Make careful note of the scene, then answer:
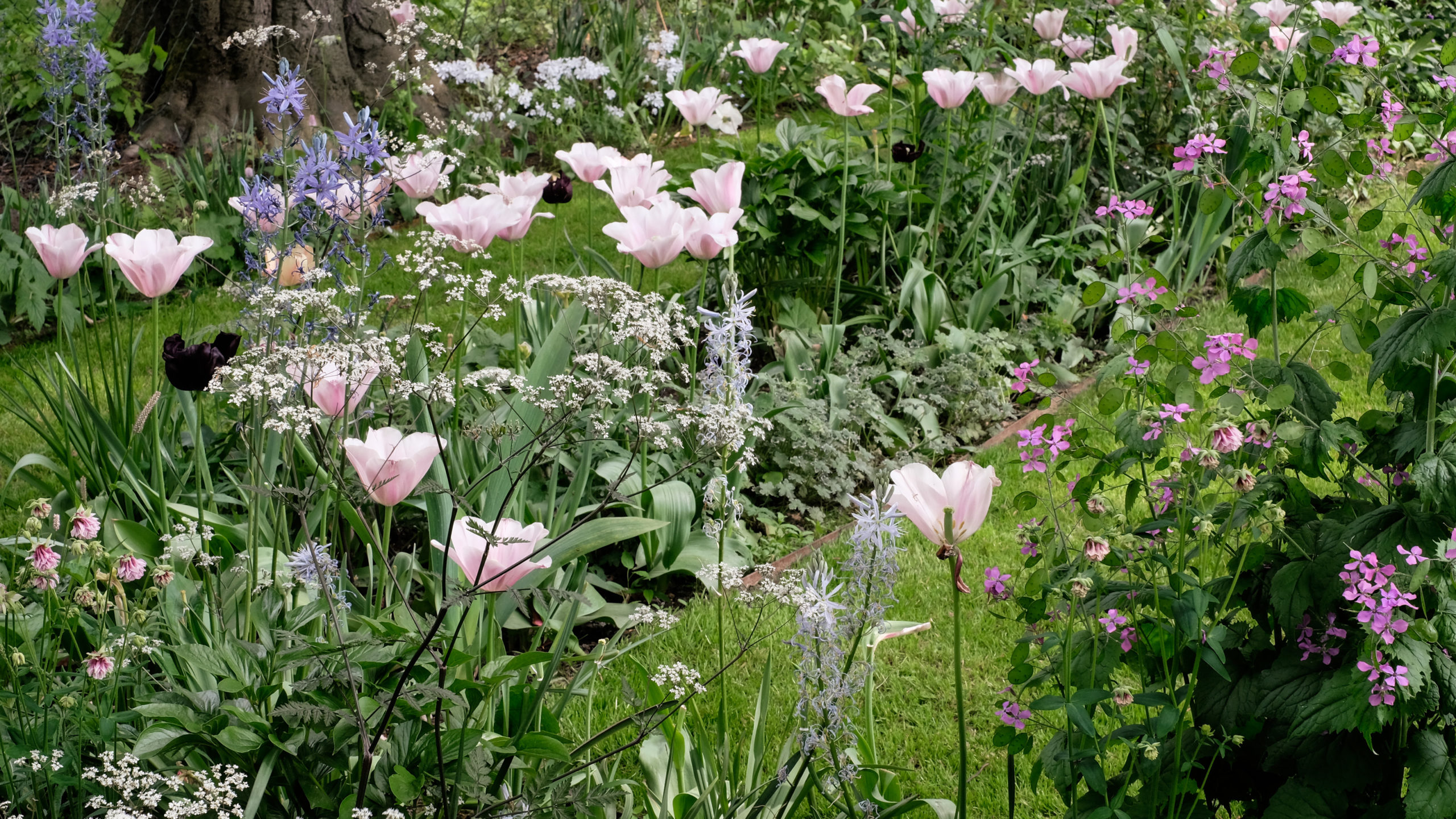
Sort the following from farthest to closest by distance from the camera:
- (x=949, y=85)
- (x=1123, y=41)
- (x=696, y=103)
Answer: (x=1123, y=41) → (x=949, y=85) → (x=696, y=103)

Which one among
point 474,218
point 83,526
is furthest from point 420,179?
point 83,526

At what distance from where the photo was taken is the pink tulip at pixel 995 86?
387 centimetres

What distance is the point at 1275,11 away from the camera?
3061 mm

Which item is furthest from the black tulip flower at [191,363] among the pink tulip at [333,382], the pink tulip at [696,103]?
the pink tulip at [696,103]

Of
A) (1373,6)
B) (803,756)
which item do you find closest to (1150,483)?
(803,756)

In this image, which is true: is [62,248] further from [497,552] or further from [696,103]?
[696,103]

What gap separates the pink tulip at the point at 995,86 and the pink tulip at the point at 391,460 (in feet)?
8.99

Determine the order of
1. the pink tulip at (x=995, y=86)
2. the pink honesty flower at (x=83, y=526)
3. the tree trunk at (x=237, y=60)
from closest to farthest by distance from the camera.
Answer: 1. the pink honesty flower at (x=83, y=526)
2. the pink tulip at (x=995, y=86)
3. the tree trunk at (x=237, y=60)

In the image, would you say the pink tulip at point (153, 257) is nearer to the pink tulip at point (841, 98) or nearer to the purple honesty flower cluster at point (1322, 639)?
the purple honesty flower cluster at point (1322, 639)

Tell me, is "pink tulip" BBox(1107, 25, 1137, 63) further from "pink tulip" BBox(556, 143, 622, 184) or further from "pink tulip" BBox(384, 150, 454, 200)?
"pink tulip" BBox(384, 150, 454, 200)

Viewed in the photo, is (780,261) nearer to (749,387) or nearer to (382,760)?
(749,387)

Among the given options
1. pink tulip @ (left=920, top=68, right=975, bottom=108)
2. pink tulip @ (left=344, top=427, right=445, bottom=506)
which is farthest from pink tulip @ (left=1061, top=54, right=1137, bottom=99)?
pink tulip @ (left=344, top=427, right=445, bottom=506)

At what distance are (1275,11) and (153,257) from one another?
2788mm

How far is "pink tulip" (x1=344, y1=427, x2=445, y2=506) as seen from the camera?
1679mm
